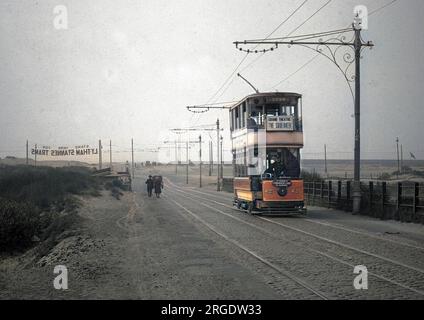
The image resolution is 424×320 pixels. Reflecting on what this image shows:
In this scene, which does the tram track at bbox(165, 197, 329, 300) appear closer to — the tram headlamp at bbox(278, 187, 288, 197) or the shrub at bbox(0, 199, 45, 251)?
the tram headlamp at bbox(278, 187, 288, 197)

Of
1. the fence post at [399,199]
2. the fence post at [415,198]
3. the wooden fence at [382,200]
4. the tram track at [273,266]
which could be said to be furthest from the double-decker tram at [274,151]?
the tram track at [273,266]

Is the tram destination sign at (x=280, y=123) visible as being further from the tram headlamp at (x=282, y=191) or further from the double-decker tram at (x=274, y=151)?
the tram headlamp at (x=282, y=191)

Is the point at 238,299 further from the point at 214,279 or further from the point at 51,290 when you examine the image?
the point at 51,290

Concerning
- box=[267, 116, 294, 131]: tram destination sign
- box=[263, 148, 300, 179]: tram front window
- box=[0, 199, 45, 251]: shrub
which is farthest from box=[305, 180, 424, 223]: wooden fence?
box=[0, 199, 45, 251]: shrub

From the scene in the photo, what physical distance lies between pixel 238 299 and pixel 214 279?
1.42m

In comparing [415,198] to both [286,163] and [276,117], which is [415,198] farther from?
[276,117]

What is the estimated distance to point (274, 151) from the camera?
1981cm

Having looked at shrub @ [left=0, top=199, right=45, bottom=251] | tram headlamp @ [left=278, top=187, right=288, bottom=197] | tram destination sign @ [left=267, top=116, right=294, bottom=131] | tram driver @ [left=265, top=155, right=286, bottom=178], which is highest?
tram destination sign @ [left=267, top=116, right=294, bottom=131]

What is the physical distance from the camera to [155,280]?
26.3 feet

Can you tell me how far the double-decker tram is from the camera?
19625 mm

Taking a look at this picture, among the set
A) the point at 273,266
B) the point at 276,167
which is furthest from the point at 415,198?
the point at 273,266

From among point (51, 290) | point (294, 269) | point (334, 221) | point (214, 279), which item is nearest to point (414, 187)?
point (334, 221)

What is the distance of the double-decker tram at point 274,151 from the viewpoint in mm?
19625
